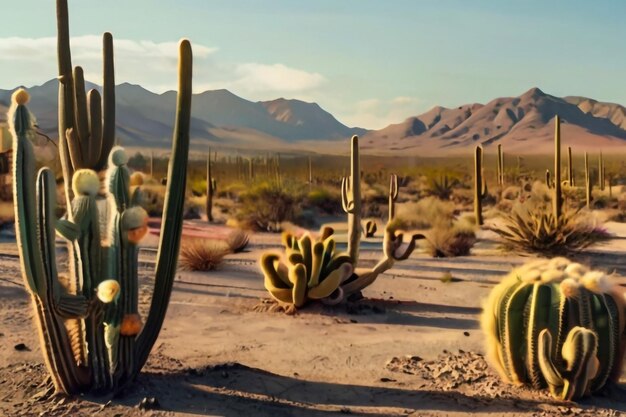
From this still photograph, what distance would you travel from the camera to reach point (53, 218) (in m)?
5.43

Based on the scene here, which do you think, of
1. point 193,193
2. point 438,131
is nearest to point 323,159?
point 438,131

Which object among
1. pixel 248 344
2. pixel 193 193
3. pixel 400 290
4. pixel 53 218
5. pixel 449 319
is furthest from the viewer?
pixel 193 193

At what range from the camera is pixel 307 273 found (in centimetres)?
984

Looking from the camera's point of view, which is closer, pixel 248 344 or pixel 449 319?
pixel 248 344

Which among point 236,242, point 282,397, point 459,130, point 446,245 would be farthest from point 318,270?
point 459,130

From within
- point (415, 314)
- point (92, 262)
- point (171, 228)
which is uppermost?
point (171, 228)

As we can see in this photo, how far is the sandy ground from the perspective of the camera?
5.77m

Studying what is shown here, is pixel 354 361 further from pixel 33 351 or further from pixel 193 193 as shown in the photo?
pixel 193 193

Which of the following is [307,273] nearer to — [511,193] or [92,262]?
[92,262]

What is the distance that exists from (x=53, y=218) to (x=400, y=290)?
7.22m

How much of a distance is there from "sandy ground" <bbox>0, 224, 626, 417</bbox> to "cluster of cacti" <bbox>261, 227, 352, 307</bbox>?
21 centimetres

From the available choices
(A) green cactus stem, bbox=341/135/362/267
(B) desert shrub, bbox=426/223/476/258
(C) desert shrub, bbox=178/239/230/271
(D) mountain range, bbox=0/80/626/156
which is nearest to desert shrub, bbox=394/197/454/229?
(B) desert shrub, bbox=426/223/476/258

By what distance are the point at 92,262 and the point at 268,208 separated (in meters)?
19.1

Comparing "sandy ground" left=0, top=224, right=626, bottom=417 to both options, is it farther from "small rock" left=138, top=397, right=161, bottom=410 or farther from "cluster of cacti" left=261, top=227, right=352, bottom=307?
"cluster of cacti" left=261, top=227, right=352, bottom=307
